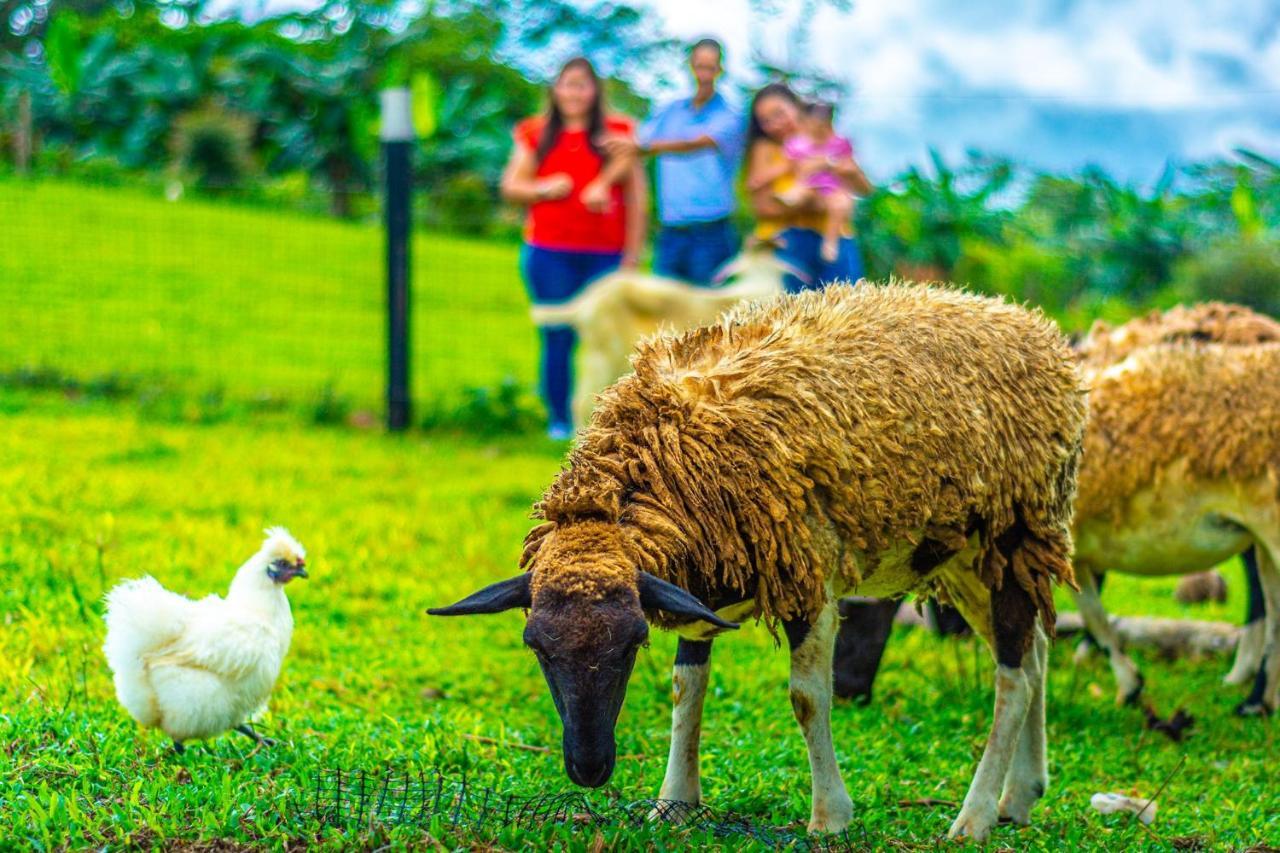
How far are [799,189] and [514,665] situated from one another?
4.42 metres

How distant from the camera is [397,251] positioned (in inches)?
444

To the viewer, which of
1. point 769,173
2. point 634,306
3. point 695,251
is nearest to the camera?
point 634,306

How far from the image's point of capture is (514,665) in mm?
6746

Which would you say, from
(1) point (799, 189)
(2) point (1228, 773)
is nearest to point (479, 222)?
(1) point (799, 189)

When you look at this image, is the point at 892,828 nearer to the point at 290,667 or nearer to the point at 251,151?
the point at 290,667

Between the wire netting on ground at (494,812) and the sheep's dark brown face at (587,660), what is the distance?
0.38m

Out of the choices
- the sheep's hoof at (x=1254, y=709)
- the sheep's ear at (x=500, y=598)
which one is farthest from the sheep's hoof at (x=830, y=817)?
the sheep's hoof at (x=1254, y=709)

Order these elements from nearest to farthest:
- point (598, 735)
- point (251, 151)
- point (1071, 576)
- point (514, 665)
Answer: point (598, 735)
point (1071, 576)
point (514, 665)
point (251, 151)

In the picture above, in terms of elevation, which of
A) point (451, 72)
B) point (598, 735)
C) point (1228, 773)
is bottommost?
point (1228, 773)

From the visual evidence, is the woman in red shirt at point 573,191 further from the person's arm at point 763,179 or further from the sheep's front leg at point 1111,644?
the sheep's front leg at point 1111,644

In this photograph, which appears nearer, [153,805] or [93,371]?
[153,805]

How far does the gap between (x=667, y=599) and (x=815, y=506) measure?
29.6 inches

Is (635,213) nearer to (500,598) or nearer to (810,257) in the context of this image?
(810,257)

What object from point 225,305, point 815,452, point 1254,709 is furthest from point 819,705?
point 225,305
